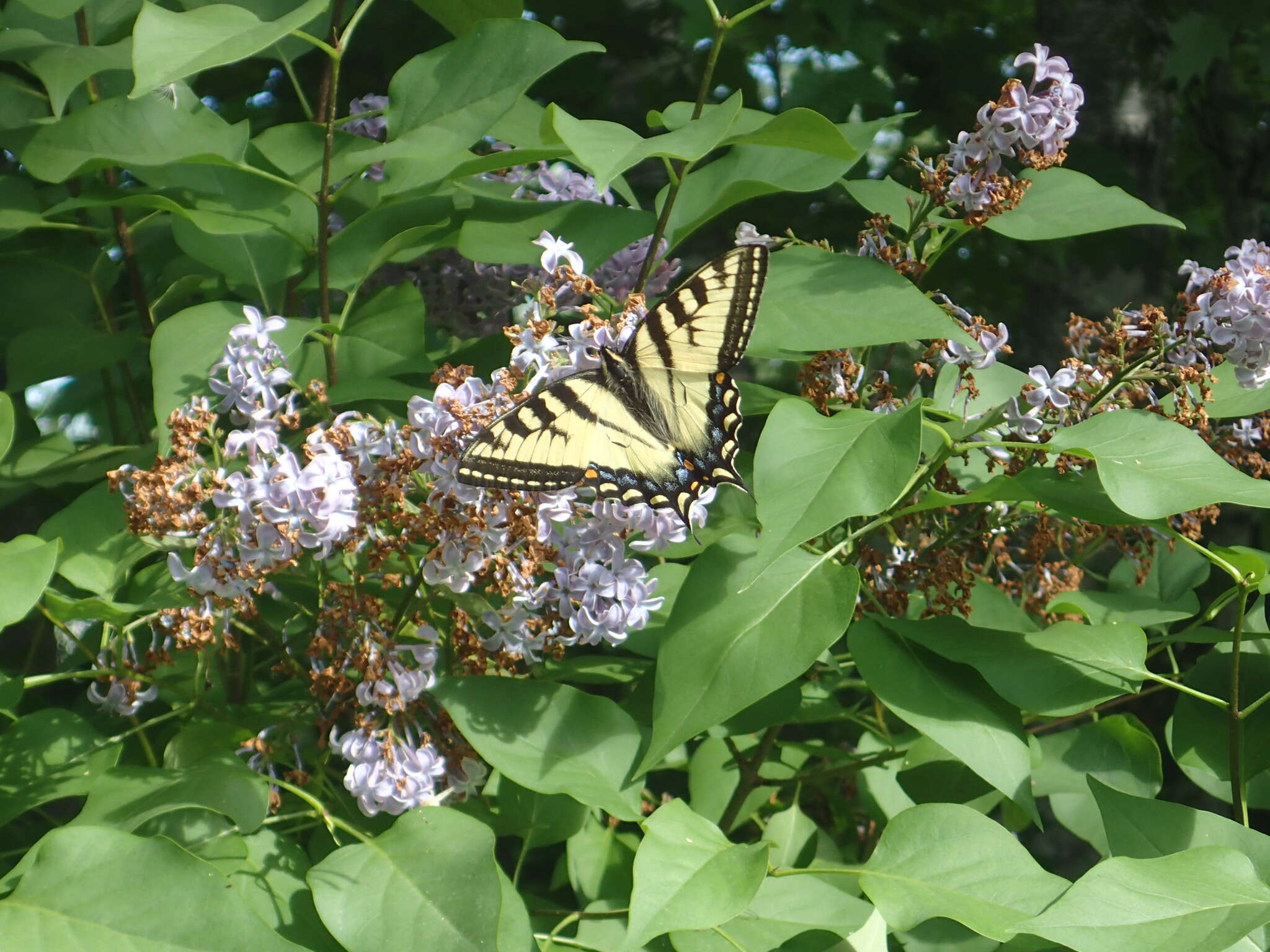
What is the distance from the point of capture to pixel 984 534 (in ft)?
4.15

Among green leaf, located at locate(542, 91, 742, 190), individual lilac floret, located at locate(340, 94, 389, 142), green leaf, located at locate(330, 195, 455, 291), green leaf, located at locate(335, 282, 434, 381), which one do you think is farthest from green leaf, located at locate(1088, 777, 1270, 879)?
individual lilac floret, located at locate(340, 94, 389, 142)

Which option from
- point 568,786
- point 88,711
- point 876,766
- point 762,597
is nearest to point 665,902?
point 568,786

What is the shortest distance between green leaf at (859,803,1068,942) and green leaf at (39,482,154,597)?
0.79 m

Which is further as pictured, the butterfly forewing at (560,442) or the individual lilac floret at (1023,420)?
the individual lilac floret at (1023,420)

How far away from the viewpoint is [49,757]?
117 centimetres

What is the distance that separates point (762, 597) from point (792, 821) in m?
0.53

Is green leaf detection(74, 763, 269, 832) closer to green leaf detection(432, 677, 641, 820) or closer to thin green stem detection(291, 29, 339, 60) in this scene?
green leaf detection(432, 677, 641, 820)

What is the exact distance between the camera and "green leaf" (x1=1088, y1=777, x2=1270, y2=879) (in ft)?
3.43

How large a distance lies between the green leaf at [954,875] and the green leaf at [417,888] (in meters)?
0.35

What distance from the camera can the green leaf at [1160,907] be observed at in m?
0.87

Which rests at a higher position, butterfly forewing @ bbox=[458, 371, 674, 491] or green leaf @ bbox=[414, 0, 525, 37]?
green leaf @ bbox=[414, 0, 525, 37]

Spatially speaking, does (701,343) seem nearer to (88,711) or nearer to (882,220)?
(882,220)

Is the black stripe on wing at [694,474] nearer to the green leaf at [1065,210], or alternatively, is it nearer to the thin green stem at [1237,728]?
the green leaf at [1065,210]

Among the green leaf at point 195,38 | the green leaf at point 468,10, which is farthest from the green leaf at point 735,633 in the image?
the green leaf at point 468,10
